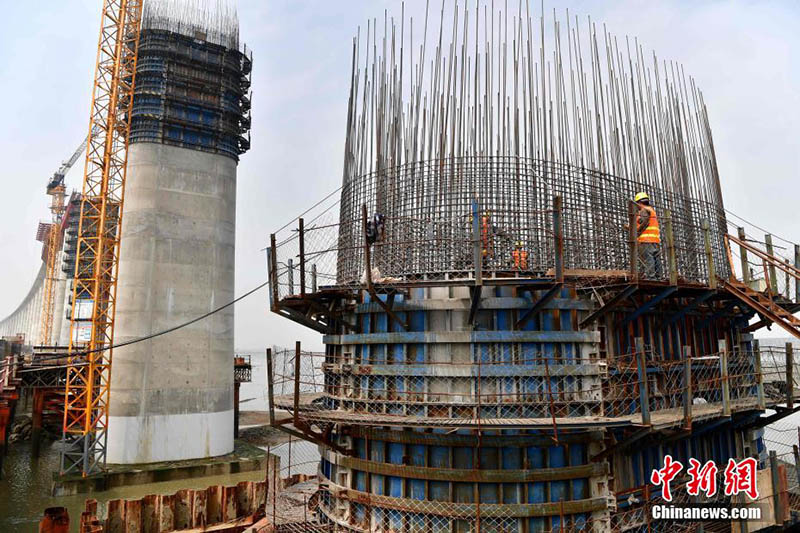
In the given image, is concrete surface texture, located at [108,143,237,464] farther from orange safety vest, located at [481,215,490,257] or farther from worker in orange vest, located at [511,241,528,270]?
worker in orange vest, located at [511,241,528,270]

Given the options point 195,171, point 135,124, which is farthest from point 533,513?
point 135,124

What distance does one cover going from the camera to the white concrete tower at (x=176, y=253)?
37.3 meters

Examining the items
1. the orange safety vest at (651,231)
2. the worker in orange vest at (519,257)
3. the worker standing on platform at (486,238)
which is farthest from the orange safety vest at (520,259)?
the orange safety vest at (651,231)

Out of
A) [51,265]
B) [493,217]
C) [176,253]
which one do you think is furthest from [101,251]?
[51,265]

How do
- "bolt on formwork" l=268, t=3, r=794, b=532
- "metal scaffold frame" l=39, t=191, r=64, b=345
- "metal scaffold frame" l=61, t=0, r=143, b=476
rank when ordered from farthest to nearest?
"metal scaffold frame" l=39, t=191, r=64, b=345
"metal scaffold frame" l=61, t=0, r=143, b=476
"bolt on formwork" l=268, t=3, r=794, b=532

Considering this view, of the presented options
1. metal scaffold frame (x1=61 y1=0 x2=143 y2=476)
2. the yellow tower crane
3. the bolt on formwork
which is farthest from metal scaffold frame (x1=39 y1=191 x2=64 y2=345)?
the bolt on formwork

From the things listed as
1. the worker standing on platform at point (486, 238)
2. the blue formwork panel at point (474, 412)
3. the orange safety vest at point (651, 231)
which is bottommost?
the blue formwork panel at point (474, 412)

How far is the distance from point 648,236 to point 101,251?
118 ft

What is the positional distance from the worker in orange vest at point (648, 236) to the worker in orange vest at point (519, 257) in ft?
12.0

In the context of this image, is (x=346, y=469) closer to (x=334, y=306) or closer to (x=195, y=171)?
(x=334, y=306)

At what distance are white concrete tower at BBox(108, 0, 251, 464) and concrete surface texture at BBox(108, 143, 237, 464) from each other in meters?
0.07

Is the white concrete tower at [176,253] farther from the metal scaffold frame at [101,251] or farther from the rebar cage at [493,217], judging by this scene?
the rebar cage at [493,217]

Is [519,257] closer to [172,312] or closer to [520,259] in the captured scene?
[520,259]

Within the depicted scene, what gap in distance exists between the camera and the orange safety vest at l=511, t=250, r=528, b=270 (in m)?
15.6
